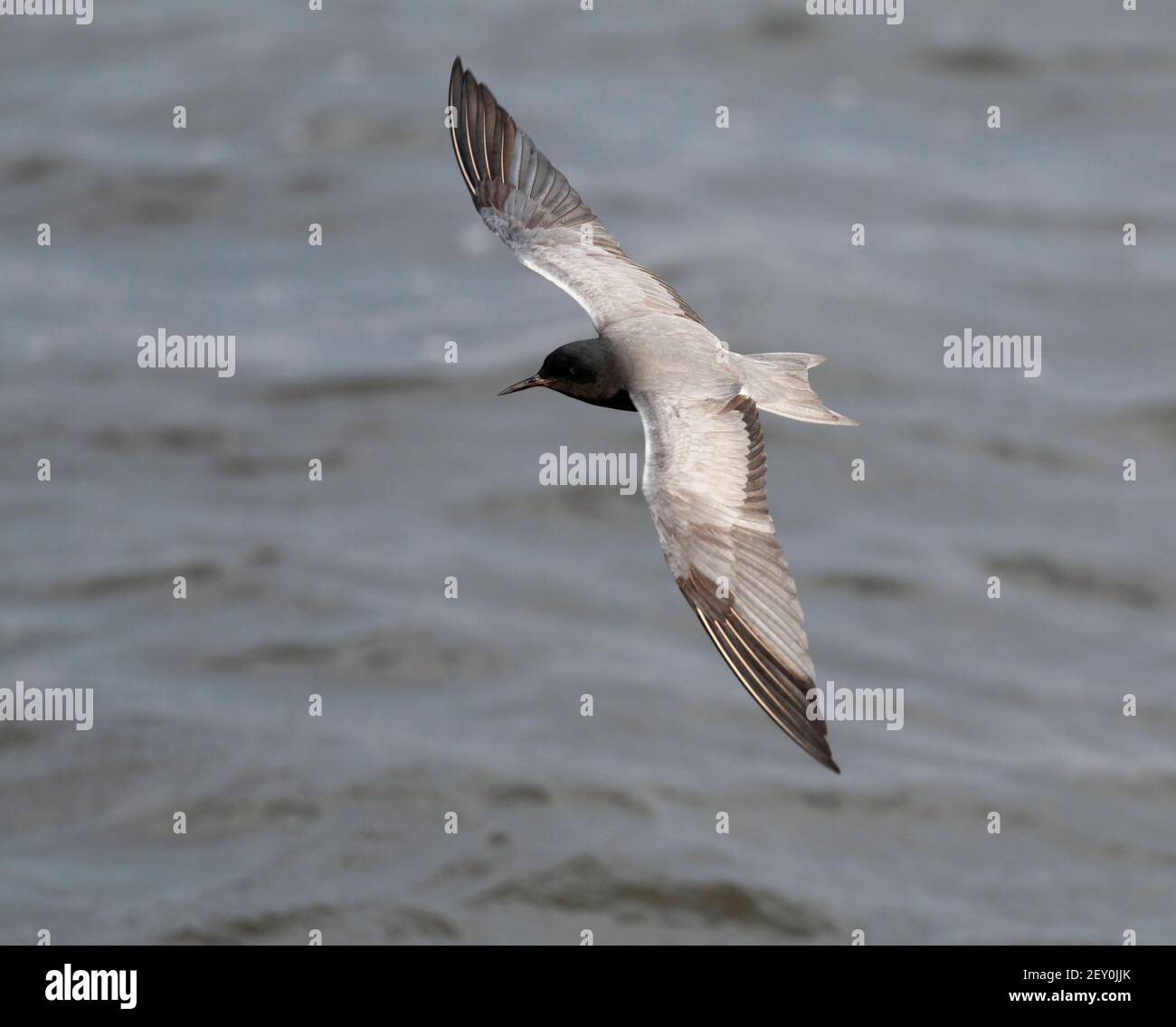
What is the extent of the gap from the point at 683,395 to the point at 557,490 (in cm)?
1885

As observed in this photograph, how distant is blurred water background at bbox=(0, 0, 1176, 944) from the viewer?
81.4 ft

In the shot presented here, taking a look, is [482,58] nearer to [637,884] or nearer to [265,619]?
[265,619]

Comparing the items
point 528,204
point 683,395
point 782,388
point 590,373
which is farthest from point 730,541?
point 528,204

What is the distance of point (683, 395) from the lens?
11.7m

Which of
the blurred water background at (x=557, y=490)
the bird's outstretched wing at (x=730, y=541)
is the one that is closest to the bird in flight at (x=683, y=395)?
the bird's outstretched wing at (x=730, y=541)

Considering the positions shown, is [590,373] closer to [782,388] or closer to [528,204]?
[782,388]

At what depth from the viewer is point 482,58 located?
129 ft

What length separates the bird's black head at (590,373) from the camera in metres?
12.0

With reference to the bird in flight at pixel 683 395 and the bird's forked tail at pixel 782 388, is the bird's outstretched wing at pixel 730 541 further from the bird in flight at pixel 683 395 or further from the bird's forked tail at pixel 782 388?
the bird's forked tail at pixel 782 388

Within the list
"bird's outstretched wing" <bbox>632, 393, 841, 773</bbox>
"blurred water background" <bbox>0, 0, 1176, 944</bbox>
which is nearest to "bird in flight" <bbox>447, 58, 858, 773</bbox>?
"bird's outstretched wing" <bbox>632, 393, 841, 773</bbox>

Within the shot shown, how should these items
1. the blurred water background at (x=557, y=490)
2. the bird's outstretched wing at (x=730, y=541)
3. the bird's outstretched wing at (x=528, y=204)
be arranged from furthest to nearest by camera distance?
1. the blurred water background at (x=557, y=490)
2. the bird's outstretched wing at (x=528, y=204)
3. the bird's outstretched wing at (x=730, y=541)

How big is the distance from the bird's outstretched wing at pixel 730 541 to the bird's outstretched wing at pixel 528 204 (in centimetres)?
196
